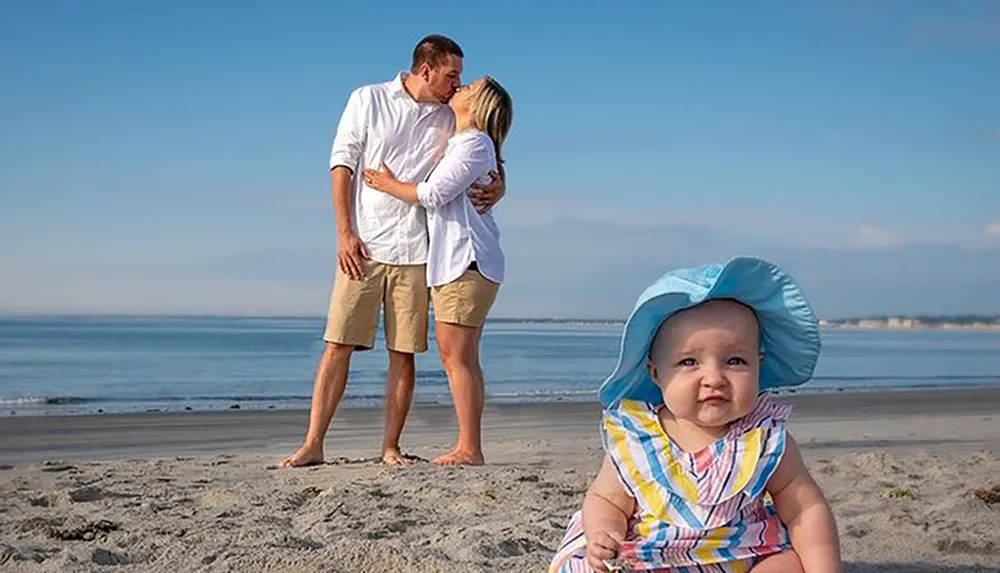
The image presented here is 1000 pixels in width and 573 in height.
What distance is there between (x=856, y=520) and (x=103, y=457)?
4265 millimetres

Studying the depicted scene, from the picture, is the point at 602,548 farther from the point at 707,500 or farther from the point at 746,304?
the point at 746,304

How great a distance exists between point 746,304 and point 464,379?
2.94 meters

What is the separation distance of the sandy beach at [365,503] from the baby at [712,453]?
0.88 meters

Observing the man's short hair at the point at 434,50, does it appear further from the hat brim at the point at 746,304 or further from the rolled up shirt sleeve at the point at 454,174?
the hat brim at the point at 746,304

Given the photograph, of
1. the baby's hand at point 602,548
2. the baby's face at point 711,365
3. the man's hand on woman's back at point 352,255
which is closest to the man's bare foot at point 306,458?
the man's hand on woman's back at point 352,255

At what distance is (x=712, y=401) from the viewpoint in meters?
2.63

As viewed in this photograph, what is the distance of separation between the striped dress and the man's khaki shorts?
116 inches

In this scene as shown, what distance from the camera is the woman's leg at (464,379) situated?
218 inches

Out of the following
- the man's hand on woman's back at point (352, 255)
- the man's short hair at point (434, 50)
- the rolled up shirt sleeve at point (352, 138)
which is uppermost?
the man's short hair at point (434, 50)

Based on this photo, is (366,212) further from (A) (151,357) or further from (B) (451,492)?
(A) (151,357)

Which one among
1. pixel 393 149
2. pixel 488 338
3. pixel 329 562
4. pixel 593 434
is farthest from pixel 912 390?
pixel 488 338

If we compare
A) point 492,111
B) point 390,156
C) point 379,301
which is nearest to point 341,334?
point 379,301

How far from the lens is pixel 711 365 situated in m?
2.63

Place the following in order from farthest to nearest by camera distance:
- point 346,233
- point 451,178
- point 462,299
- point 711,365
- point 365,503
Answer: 1. point 346,233
2. point 462,299
3. point 451,178
4. point 365,503
5. point 711,365
